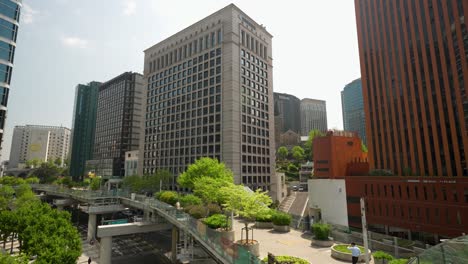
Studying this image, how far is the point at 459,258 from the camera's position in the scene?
10.2 m

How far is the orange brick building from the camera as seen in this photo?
49.8 m

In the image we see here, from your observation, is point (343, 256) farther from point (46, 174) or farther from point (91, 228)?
point (46, 174)

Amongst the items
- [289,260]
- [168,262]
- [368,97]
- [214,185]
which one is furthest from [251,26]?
[289,260]

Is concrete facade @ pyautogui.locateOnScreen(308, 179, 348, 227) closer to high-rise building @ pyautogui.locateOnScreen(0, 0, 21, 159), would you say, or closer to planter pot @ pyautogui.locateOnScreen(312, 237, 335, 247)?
planter pot @ pyautogui.locateOnScreen(312, 237, 335, 247)

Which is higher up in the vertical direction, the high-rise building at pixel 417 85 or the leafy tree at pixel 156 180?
the high-rise building at pixel 417 85

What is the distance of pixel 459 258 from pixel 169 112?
3254 inches

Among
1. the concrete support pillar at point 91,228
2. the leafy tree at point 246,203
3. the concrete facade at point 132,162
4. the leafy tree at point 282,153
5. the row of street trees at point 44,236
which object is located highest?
the leafy tree at point 282,153

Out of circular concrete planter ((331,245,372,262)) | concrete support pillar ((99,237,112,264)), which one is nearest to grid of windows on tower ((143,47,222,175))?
concrete support pillar ((99,237,112,264))

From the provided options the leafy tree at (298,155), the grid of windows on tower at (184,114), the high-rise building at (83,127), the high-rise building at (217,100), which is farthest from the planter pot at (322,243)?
the high-rise building at (83,127)

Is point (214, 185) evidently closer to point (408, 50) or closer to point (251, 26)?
point (408, 50)

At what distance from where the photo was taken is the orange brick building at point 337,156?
49812 millimetres

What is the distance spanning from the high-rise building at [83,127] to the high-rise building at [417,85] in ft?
474

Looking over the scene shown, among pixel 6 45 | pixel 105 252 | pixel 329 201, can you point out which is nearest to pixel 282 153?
pixel 329 201

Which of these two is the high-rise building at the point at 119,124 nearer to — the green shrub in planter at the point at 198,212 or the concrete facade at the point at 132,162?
the concrete facade at the point at 132,162
